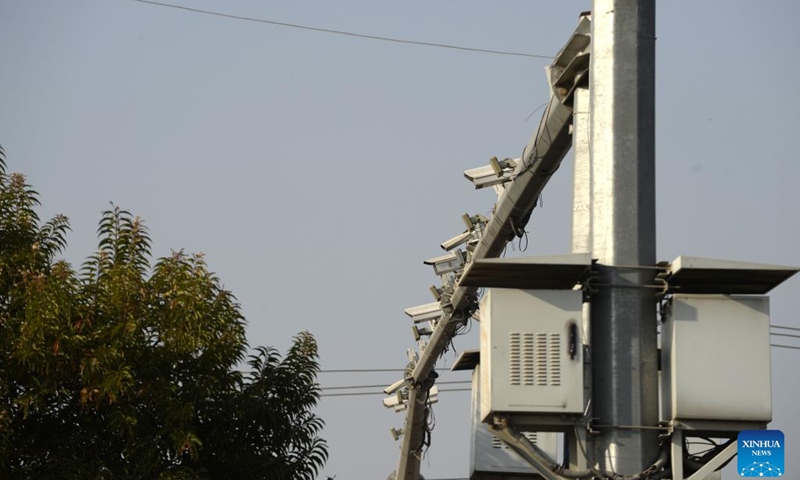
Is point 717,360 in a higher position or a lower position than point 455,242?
lower

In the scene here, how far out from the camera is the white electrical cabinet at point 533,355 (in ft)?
23.2

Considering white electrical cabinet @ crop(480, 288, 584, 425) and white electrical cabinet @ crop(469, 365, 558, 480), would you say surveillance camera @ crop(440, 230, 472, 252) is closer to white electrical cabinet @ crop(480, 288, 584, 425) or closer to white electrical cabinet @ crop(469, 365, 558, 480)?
white electrical cabinet @ crop(469, 365, 558, 480)

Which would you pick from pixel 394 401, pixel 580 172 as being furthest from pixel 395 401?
pixel 580 172

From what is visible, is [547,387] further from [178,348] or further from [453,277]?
[453,277]

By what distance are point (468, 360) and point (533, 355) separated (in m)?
2.58

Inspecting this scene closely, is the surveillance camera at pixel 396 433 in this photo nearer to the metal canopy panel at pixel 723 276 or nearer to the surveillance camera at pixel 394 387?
the surveillance camera at pixel 394 387

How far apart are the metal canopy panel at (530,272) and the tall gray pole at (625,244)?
209mm

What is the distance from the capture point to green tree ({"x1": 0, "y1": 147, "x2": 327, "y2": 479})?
548 inches

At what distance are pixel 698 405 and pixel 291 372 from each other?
1018cm

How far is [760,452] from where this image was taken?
702cm

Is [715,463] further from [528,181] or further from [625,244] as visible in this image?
[528,181]

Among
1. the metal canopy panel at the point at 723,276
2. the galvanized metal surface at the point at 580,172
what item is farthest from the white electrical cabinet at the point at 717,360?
the galvanized metal surface at the point at 580,172

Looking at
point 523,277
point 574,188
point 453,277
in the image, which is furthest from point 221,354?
point 523,277

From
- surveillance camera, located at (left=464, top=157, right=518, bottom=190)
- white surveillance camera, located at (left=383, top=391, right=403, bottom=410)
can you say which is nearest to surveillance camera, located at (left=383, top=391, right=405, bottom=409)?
white surveillance camera, located at (left=383, top=391, right=403, bottom=410)
